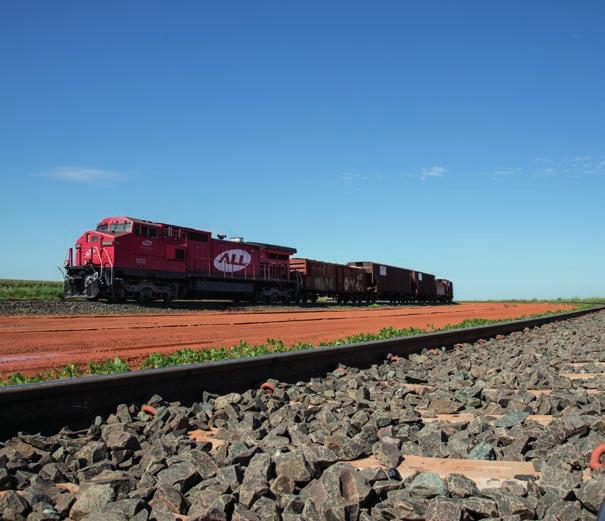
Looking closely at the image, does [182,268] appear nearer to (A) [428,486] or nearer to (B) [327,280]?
(B) [327,280]

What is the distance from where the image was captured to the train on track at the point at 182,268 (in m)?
25.0

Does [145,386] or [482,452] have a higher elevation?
[145,386]

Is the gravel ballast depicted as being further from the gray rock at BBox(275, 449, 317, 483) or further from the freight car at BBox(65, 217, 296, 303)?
the freight car at BBox(65, 217, 296, 303)

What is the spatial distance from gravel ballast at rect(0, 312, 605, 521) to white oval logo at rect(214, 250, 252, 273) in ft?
81.2

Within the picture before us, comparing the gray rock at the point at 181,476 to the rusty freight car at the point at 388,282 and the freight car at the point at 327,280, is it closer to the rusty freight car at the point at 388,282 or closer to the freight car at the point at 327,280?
the freight car at the point at 327,280

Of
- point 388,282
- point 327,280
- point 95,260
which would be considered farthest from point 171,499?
point 388,282

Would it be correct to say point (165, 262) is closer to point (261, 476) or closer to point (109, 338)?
point (109, 338)

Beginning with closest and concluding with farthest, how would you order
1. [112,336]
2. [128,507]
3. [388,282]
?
[128,507] < [112,336] < [388,282]

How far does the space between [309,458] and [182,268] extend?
991 inches

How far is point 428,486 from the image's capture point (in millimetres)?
3117

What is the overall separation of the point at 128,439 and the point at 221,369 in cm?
196

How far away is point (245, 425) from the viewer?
4.63 meters

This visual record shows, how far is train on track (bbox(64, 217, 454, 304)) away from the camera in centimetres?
2500

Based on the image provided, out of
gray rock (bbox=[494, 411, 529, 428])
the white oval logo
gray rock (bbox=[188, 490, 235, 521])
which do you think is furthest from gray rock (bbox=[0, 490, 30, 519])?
the white oval logo
